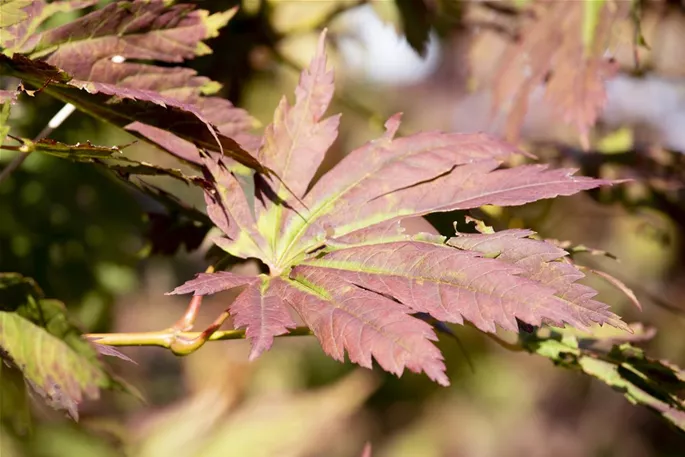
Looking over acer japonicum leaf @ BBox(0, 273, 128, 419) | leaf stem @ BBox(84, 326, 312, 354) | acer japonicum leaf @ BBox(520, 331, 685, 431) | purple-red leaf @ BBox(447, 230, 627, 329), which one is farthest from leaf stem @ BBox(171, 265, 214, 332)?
acer japonicum leaf @ BBox(520, 331, 685, 431)

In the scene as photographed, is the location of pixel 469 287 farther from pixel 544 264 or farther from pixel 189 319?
pixel 189 319

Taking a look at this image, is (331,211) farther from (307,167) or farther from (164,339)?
(164,339)

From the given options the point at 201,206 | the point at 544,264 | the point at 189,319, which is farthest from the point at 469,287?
the point at 201,206

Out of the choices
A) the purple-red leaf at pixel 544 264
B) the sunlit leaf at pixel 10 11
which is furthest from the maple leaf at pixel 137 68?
the purple-red leaf at pixel 544 264

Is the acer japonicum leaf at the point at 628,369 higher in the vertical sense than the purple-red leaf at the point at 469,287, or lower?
lower

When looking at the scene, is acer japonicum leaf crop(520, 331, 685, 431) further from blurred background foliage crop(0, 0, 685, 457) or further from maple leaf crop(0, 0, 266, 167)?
maple leaf crop(0, 0, 266, 167)

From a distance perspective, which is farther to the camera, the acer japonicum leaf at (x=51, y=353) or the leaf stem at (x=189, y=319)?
the leaf stem at (x=189, y=319)

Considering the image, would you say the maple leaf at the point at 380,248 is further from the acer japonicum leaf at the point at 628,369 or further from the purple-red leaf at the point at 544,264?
the acer japonicum leaf at the point at 628,369

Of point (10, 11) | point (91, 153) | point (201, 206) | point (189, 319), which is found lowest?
point (201, 206)
